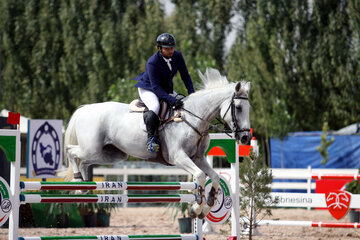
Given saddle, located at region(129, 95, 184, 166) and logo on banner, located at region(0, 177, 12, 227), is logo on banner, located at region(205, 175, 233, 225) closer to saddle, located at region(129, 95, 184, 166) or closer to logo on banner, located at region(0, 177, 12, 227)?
saddle, located at region(129, 95, 184, 166)

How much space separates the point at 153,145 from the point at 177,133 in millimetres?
278

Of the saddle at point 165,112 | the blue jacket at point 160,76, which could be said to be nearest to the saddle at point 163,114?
the saddle at point 165,112

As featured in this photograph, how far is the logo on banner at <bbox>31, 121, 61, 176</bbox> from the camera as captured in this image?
9.87 metres

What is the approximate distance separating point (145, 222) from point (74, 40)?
1380 cm

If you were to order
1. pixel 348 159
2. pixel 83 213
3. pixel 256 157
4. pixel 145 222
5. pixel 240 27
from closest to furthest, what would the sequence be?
pixel 256 157, pixel 83 213, pixel 145 222, pixel 348 159, pixel 240 27

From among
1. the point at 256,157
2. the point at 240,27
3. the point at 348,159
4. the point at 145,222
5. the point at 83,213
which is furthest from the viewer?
the point at 240,27

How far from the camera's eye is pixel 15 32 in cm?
2406

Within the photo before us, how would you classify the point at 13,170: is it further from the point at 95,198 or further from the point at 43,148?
the point at 43,148

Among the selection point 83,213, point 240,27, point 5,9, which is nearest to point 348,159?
point 240,27

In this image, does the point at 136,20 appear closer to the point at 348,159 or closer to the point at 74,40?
the point at 74,40

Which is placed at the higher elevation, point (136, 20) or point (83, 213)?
point (136, 20)

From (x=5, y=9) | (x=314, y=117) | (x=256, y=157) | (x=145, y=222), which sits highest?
(x=5, y=9)

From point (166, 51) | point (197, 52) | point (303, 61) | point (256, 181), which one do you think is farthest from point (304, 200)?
point (197, 52)

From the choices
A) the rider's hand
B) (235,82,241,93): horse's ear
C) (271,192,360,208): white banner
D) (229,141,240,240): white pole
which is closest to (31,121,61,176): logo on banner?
(271,192,360,208): white banner
